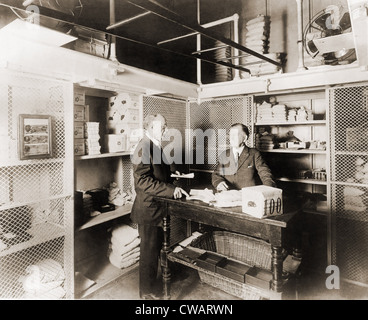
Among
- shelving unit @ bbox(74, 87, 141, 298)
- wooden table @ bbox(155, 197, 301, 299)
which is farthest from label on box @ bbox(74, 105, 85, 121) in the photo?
wooden table @ bbox(155, 197, 301, 299)

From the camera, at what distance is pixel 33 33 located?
2.36 m

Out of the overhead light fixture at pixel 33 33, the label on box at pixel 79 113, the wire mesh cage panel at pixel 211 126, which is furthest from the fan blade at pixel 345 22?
the label on box at pixel 79 113

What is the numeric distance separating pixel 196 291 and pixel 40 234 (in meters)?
1.90

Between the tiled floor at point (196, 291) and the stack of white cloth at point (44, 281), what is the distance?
1.46ft

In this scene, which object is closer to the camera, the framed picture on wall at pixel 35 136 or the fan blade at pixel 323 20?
the framed picture on wall at pixel 35 136

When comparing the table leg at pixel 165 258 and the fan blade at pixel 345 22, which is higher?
the fan blade at pixel 345 22

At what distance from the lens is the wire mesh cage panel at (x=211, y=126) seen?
14.6ft

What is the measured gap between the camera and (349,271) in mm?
3693

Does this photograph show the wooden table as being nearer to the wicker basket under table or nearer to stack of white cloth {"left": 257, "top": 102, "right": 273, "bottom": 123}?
the wicker basket under table

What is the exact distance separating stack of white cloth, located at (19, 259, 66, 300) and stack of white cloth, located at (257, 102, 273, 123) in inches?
130

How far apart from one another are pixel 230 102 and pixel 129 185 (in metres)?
2.06

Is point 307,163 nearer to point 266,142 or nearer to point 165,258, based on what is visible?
point 266,142

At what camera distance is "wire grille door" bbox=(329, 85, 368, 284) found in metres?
3.56

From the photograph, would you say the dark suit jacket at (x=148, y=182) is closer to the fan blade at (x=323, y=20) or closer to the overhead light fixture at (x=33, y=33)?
the overhead light fixture at (x=33, y=33)
